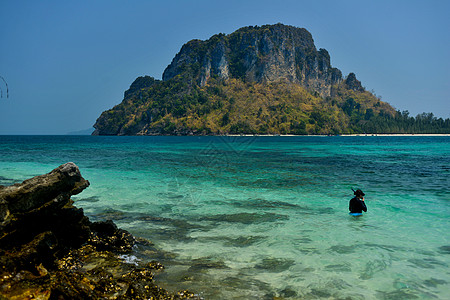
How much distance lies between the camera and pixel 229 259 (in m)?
9.04

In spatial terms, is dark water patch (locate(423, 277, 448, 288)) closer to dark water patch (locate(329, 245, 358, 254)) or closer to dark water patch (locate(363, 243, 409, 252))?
dark water patch (locate(363, 243, 409, 252))

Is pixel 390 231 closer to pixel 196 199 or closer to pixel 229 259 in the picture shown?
pixel 229 259

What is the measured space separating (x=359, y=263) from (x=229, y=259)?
406 cm

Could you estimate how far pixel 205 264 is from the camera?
8562 millimetres

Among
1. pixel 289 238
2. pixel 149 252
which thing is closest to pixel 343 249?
pixel 289 238

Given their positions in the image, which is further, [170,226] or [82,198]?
[82,198]

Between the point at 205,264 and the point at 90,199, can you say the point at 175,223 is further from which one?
the point at 90,199

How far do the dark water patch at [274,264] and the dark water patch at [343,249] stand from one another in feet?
6.40

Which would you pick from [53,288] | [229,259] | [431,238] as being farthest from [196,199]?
[53,288]

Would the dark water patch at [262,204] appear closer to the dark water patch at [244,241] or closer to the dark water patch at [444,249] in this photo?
the dark water patch at [244,241]

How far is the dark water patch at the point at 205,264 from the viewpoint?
26.8 ft

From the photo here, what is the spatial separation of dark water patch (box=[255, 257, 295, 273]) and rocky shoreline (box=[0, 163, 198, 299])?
2789 millimetres

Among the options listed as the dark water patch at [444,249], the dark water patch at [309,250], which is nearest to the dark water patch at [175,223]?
the dark water patch at [309,250]

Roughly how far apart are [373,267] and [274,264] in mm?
2985
